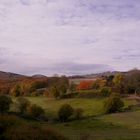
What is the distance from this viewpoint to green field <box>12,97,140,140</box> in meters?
55.2

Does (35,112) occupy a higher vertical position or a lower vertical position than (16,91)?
lower

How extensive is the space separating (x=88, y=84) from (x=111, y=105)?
67.6 metres

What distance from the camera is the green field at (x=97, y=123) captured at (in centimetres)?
5523

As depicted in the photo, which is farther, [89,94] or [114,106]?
[89,94]

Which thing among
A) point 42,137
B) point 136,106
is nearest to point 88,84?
point 136,106

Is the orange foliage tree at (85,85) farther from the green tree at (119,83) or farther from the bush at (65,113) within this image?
the bush at (65,113)

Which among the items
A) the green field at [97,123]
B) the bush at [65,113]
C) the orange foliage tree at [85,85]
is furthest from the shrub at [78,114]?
the orange foliage tree at [85,85]

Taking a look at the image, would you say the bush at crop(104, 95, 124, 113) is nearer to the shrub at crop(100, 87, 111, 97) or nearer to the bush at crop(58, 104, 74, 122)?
the bush at crop(58, 104, 74, 122)

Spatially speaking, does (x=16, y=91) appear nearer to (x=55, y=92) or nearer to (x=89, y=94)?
(x=55, y=92)

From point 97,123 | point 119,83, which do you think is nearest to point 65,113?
point 97,123

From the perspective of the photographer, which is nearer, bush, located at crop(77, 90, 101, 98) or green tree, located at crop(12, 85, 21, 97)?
bush, located at crop(77, 90, 101, 98)

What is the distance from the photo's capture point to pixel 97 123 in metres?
82.0

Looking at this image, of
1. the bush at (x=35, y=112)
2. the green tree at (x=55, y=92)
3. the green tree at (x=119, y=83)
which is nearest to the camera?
the bush at (x=35, y=112)

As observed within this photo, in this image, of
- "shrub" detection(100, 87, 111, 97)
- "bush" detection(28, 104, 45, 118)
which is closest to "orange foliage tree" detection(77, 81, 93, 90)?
"shrub" detection(100, 87, 111, 97)
